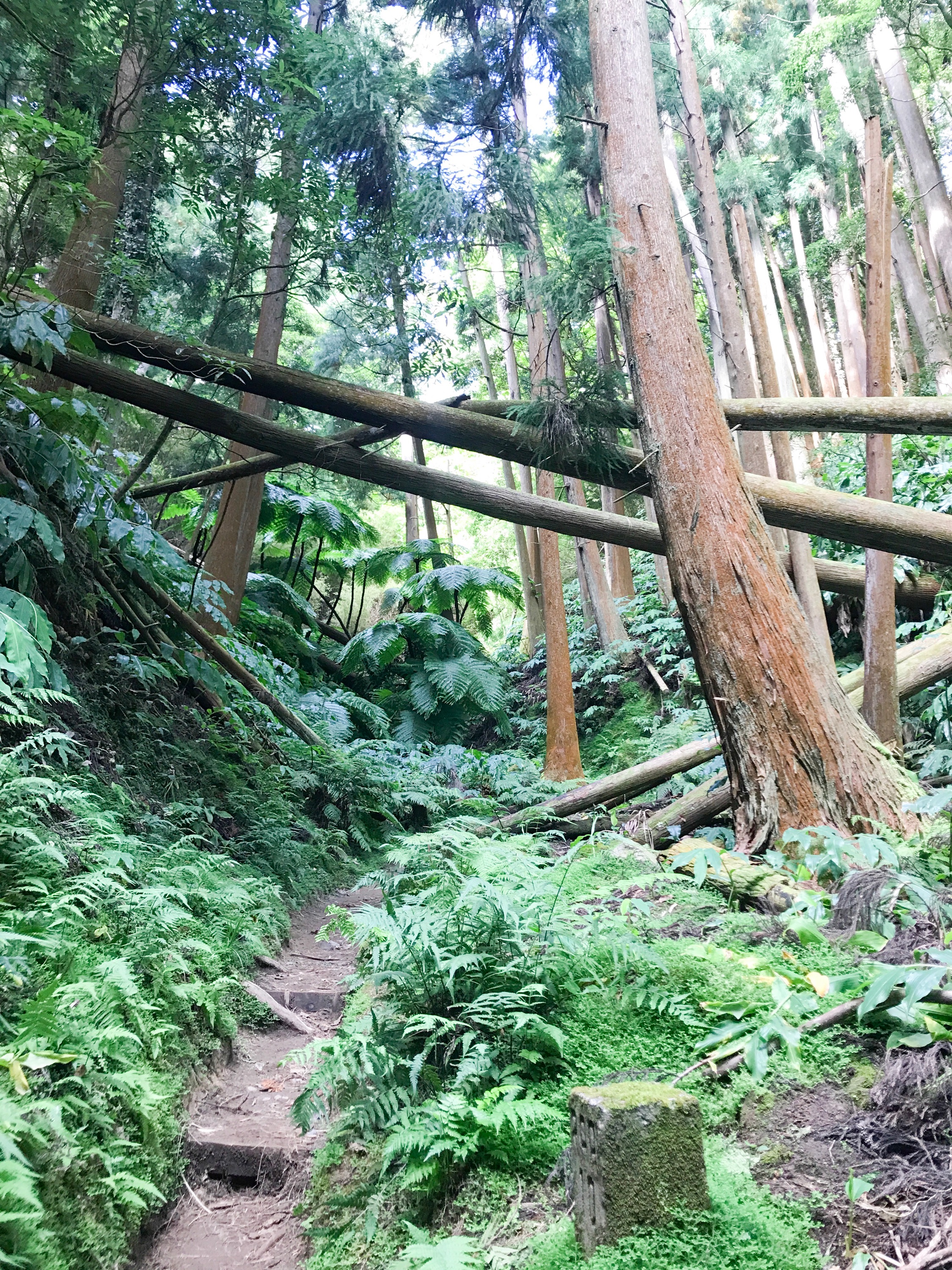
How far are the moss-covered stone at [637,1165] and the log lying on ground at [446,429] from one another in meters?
4.19

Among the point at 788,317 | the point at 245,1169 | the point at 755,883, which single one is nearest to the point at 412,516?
the point at 788,317

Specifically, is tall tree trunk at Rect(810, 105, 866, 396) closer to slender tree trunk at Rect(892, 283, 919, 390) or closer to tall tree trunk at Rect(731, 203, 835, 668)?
slender tree trunk at Rect(892, 283, 919, 390)

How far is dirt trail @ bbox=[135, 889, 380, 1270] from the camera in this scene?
8.45 ft

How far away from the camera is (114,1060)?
2.67 m

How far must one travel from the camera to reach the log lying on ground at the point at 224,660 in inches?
258

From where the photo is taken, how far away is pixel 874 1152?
1.96 metres

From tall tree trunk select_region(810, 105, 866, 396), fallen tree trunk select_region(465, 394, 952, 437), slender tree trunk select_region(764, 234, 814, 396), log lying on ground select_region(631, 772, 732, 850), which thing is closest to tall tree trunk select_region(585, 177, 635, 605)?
tall tree trunk select_region(810, 105, 866, 396)

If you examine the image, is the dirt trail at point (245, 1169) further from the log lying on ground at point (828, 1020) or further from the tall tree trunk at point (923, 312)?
the tall tree trunk at point (923, 312)

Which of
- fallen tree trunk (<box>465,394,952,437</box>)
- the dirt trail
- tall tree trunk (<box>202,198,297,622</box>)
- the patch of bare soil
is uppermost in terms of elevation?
tall tree trunk (<box>202,198,297,622</box>)

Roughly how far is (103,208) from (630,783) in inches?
253

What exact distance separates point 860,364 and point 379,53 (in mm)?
12850

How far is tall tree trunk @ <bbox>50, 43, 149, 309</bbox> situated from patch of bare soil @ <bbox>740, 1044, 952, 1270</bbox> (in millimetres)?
6604

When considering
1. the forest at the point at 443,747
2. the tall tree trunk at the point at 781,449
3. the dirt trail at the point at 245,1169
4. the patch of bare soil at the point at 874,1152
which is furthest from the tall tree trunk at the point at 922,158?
the dirt trail at the point at 245,1169

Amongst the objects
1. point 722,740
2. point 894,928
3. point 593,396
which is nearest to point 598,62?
point 593,396
